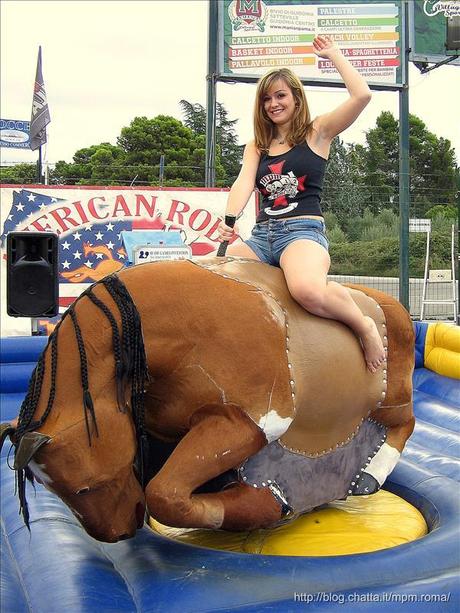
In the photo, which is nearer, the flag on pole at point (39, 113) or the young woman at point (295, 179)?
the young woman at point (295, 179)

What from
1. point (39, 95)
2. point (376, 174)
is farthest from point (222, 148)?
point (39, 95)

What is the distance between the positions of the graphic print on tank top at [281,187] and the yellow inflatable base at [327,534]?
3.43 feet

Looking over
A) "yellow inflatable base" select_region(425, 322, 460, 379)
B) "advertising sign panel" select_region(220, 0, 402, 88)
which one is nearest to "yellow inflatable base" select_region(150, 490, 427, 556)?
"yellow inflatable base" select_region(425, 322, 460, 379)

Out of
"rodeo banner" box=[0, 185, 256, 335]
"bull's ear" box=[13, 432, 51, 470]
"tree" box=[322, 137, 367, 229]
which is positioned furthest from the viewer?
"tree" box=[322, 137, 367, 229]

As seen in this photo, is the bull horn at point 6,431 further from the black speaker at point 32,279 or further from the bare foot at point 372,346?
the black speaker at point 32,279

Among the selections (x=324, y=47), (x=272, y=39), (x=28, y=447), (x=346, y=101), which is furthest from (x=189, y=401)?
(x=272, y=39)

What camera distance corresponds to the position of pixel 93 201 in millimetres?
8203

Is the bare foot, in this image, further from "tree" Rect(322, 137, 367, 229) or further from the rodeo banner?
"tree" Rect(322, 137, 367, 229)

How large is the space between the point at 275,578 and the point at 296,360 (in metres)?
0.62

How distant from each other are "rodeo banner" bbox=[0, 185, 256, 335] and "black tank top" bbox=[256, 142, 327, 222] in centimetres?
580

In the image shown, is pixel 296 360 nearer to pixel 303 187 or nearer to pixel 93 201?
pixel 303 187

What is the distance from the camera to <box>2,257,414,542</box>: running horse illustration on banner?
76.9 inches

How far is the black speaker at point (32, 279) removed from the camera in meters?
4.61

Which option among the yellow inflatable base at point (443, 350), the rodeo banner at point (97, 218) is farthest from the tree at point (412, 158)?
the yellow inflatable base at point (443, 350)
